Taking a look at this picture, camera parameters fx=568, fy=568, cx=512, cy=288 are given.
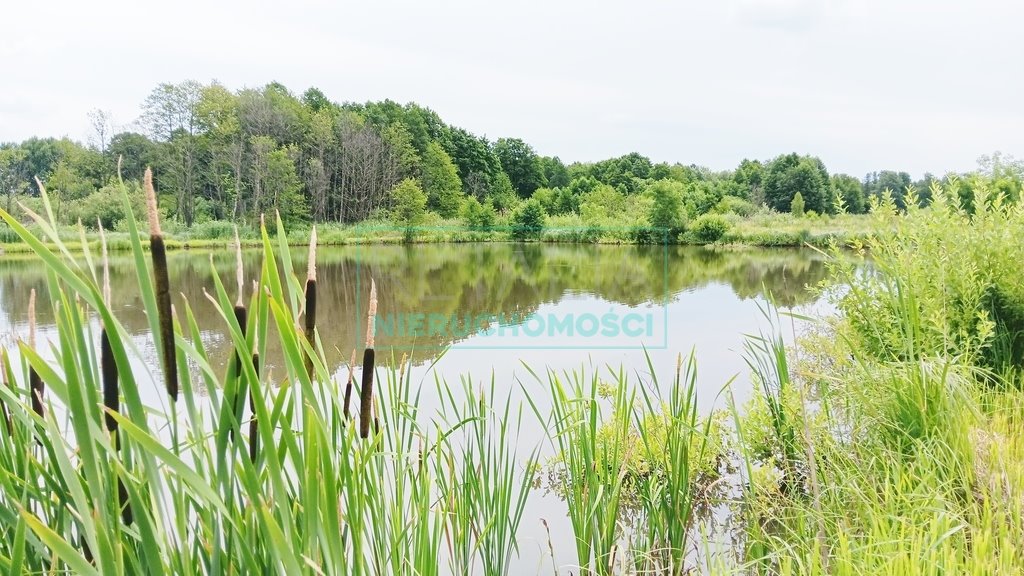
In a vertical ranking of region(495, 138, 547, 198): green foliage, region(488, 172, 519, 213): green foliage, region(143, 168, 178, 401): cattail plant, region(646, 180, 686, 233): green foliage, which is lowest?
region(143, 168, 178, 401): cattail plant

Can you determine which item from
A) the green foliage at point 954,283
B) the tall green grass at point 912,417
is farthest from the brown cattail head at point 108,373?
the green foliage at point 954,283

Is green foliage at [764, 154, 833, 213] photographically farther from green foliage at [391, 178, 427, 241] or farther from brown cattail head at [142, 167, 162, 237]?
brown cattail head at [142, 167, 162, 237]

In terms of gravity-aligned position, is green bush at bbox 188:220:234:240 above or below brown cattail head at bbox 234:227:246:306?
above

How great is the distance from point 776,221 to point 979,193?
935 inches

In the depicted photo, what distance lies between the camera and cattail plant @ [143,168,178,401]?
0.48 metres

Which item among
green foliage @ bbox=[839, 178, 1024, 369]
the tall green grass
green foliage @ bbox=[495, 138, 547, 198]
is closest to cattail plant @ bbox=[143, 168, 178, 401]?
the tall green grass

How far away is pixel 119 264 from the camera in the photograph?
620 inches

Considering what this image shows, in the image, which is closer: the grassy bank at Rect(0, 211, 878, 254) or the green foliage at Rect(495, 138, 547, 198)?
the grassy bank at Rect(0, 211, 878, 254)

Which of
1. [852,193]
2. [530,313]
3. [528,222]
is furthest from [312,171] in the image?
[852,193]

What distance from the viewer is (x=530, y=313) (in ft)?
29.7

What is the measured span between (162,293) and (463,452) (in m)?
1.25

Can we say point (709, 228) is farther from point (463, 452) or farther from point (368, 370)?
point (368, 370)

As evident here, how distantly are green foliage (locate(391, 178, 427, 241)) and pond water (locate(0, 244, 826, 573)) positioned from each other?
863 centimetres

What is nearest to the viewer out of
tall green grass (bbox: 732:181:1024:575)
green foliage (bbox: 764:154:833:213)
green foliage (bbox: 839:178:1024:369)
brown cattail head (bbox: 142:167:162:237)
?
brown cattail head (bbox: 142:167:162:237)
